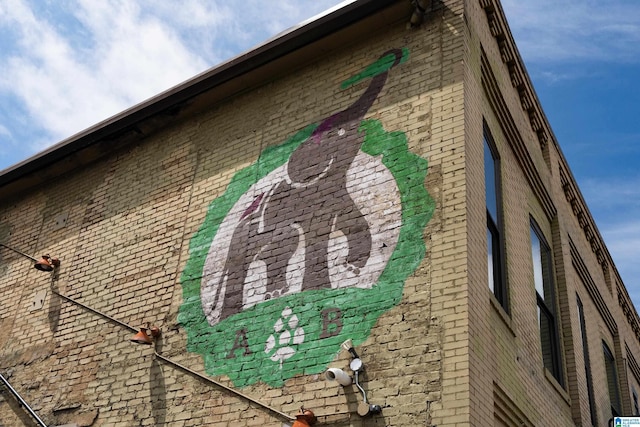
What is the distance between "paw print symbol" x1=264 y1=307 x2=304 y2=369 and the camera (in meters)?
7.71

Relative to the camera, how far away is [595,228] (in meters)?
14.8

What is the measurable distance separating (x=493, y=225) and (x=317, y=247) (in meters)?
2.29

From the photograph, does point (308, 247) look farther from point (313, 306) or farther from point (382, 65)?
point (382, 65)

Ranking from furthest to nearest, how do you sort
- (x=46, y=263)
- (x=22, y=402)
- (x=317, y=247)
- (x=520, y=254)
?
(x=46, y=263), (x=22, y=402), (x=520, y=254), (x=317, y=247)

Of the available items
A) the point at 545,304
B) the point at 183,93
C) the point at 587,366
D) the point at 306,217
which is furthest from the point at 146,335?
the point at 587,366

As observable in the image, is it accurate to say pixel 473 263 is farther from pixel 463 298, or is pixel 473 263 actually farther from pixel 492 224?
pixel 492 224

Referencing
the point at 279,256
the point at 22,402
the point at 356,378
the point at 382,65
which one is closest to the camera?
the point at 356,378

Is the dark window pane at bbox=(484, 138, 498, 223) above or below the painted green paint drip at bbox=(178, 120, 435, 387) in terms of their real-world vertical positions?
above

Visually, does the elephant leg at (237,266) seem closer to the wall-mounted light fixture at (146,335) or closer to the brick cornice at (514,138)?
the wall-mounted light fixture at (146,335)

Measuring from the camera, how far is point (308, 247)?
27.0ft

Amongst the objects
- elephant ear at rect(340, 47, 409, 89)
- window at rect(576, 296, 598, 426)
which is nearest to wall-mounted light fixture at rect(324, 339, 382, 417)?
elephant ear at rect(340, 47, 409, 89)

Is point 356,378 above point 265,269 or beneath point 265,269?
beneath

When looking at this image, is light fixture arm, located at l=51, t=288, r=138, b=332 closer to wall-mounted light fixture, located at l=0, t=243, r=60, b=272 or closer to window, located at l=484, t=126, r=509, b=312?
wall-mounted light fixture, located at l=0, t=243, r=60, b=272

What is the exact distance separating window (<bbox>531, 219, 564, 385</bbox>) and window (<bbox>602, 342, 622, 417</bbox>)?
475cm
